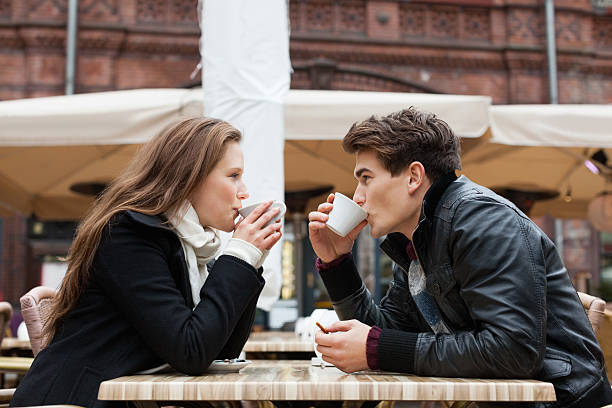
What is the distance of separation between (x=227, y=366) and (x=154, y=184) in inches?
20.6

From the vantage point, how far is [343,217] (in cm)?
196

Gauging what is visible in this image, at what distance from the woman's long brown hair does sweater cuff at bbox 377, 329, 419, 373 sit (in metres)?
0.65

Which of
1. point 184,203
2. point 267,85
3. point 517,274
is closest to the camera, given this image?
point 517,274

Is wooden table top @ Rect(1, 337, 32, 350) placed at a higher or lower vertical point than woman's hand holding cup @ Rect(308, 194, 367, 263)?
lower

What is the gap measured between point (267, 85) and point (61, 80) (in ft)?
30.1

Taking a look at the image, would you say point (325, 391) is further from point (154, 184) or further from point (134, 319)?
point (154, 184)

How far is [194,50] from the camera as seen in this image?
39.2 feet

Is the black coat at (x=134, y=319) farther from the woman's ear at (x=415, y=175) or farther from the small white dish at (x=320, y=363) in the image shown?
the woman's ear at (x=415, y=175)

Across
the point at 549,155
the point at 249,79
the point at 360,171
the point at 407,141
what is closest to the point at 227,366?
the point at 360,171

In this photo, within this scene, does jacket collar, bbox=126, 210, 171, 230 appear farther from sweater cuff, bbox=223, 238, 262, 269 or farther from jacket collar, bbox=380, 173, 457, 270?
jacket collar, bbox=380, 173, 457, 270

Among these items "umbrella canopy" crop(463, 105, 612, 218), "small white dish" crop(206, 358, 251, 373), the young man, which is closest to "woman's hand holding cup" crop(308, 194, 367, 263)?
the young man

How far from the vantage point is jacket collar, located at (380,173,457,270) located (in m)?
1.80

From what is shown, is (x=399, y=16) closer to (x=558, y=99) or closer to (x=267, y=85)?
(x=558, y=99)

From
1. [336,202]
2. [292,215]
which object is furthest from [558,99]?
[336,202]
